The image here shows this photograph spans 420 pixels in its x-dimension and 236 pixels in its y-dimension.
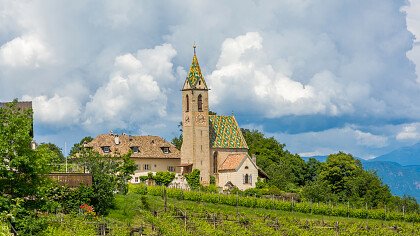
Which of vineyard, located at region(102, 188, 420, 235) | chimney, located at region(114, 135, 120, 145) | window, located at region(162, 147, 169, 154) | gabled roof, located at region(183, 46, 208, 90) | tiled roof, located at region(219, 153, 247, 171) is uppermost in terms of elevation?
gabled roof, located at region(183, 46, 208, 90)

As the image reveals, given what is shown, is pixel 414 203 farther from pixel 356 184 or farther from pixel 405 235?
pixel 405 235

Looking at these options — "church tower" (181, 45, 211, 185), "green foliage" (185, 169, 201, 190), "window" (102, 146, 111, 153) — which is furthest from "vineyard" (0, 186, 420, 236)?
"window" (102, 146, 111, 153)

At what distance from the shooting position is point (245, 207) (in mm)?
64812

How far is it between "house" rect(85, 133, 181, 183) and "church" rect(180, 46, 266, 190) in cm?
288

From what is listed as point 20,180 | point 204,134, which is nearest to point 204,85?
point 204,134

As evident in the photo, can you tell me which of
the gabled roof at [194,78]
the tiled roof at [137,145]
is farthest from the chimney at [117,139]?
the gabled roof at [194,78]

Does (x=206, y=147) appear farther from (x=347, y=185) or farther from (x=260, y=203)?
(x=260, y=203)

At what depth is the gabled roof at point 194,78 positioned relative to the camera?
275ft

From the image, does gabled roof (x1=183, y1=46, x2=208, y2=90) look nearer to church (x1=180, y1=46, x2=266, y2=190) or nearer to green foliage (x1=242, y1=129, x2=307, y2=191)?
church (x1=180, y1=46, x2=266, y2=190)

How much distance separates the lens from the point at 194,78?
8394 centimetres

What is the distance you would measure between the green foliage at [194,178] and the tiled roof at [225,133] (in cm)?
416

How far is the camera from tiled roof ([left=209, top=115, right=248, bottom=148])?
84.7 m

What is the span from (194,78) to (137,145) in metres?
9.35

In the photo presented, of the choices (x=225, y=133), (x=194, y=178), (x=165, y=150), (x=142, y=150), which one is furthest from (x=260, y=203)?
(x=165, y=150)
